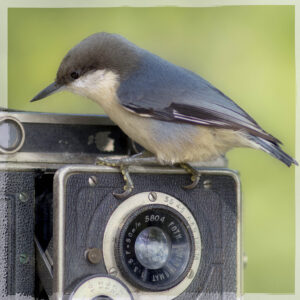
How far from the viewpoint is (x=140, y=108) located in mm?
1651

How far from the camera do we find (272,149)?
162 cm

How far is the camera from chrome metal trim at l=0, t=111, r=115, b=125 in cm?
158

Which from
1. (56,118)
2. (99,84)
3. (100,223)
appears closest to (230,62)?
(99,84)

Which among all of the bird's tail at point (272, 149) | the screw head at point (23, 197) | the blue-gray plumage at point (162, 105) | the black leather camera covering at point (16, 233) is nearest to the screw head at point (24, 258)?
the black leather camera covering at point (16, 233)

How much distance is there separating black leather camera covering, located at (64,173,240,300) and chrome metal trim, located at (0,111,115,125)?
0.52 feet

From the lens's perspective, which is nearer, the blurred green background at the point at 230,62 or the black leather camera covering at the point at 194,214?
the black leather camera covering at the point at 194,214

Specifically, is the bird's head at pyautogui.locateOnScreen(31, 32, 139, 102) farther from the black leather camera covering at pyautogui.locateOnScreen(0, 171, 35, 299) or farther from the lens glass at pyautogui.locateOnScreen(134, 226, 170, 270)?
the lens glass at pyautogui.locateOnScreen(134, 226, 170, 270)

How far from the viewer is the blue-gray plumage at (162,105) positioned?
1634 mm

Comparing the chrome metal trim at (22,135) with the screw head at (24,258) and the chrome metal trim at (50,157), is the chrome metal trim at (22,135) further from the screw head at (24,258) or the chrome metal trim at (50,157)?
the screw head at (24,258)

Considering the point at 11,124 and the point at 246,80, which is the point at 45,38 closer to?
the point at 246,80

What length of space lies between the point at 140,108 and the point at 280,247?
79 cm

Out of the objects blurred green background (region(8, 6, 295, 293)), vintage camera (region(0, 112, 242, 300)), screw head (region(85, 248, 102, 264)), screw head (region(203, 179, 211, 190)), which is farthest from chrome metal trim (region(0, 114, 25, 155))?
blurred green background (region(8, 6, 295, 293))

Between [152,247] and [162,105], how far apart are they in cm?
28

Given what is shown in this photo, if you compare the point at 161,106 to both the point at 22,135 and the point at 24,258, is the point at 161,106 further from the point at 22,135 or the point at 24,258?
the point at 24,258
